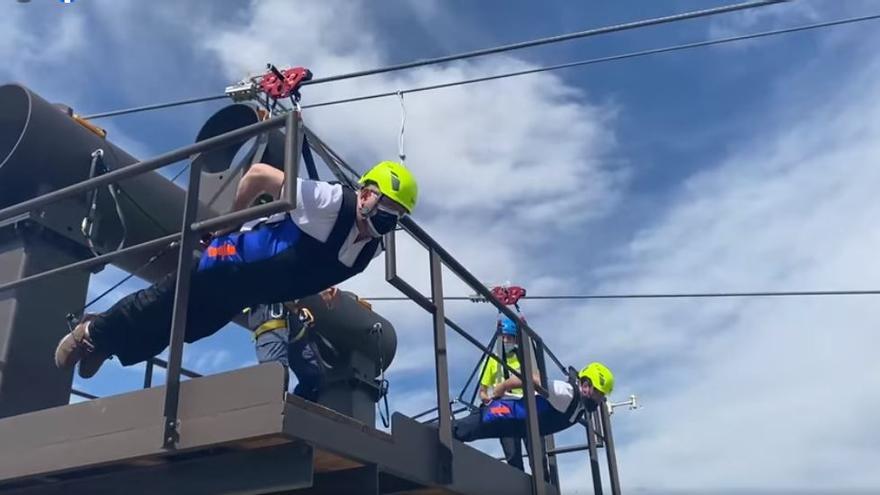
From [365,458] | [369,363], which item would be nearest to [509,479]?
[369,363]

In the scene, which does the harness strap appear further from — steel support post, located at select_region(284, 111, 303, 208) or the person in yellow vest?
the person in yellow vest

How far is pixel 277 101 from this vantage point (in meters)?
5.42

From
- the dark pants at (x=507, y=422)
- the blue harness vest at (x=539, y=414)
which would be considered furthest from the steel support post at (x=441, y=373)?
the dark pants at (x=507, y=422)

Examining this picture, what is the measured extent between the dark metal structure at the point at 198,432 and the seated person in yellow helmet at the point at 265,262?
1.10 ft

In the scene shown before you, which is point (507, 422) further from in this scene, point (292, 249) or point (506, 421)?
point (292, 249)

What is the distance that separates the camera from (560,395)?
305 inches

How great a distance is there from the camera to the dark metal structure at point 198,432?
380 centimetres

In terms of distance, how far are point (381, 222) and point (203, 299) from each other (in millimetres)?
989

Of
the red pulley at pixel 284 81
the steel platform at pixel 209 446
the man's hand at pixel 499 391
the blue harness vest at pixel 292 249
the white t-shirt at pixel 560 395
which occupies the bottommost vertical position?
the steel platform at pixel 209 446

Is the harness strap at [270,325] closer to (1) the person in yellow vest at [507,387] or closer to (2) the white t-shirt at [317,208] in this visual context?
(2) the white t-shirt at [317,208]

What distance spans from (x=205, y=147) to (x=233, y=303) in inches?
34.5

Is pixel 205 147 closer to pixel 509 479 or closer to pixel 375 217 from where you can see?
pixel 375 217

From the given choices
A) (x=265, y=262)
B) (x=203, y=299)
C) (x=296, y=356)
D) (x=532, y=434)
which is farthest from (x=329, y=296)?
(x=532, y=434)

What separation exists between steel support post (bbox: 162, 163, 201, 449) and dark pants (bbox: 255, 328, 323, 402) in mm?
1692
